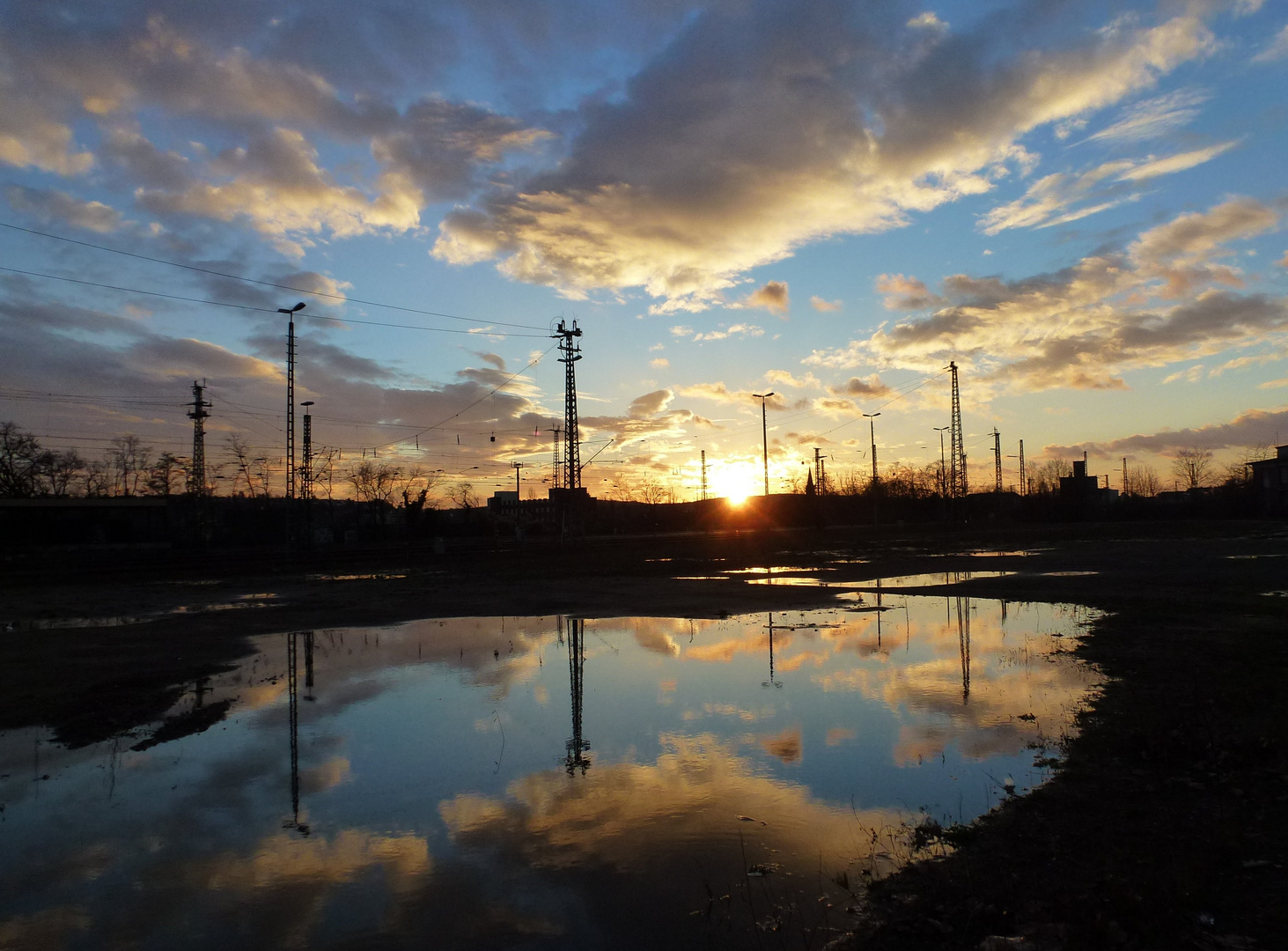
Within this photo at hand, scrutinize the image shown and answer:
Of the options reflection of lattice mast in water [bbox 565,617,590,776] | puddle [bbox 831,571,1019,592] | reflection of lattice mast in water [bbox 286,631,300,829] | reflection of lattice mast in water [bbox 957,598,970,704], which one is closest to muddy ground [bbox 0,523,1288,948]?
reflection of lattice mast in water [bbox 286,631,300,829]

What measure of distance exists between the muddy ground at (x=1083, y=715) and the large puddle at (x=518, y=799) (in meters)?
0.64

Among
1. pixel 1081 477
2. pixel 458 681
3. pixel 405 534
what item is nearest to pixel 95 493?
pixel 405 534

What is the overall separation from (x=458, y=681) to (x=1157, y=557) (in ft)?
128

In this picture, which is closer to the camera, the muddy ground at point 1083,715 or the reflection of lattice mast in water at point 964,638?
the muddy ground at point 1083,715

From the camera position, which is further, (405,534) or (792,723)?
(405,534)

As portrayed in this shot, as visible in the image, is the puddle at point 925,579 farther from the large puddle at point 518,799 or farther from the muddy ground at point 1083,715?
the large puddle at point 518,799

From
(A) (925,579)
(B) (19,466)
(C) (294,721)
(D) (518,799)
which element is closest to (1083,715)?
(D) (518,799)

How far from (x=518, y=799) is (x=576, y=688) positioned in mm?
5056

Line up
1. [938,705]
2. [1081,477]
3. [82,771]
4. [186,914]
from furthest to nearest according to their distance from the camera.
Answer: [1081,477] < [938,705] < [82,771] < [186,914]

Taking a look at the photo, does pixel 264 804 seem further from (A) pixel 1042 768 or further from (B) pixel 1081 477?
(B) pixel 1081 477

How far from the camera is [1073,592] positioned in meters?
24.7

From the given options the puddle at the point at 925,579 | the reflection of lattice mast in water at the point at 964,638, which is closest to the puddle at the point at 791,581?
the puddle at the point at 925,579

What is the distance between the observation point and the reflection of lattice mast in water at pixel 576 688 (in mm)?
9078

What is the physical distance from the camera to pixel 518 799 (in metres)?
7.88
